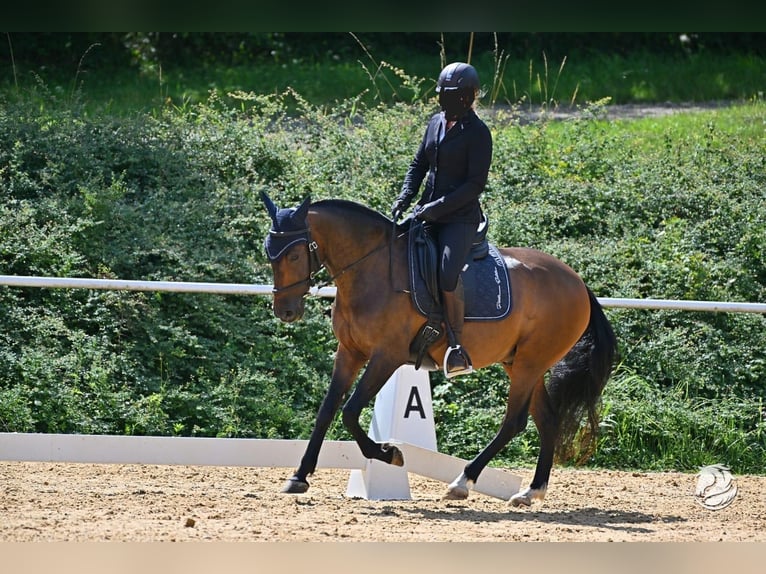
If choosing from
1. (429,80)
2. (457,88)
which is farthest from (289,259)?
(429,80)

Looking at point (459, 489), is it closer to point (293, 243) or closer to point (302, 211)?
point (293, 243)

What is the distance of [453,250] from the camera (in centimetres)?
611

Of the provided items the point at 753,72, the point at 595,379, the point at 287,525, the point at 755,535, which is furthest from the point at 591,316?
the point at 753,72

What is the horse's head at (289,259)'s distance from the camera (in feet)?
19.0

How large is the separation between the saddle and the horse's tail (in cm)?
80

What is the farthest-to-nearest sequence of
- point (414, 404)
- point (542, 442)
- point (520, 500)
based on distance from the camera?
point (542, 442)
point (414, 404)
point (520, 500)

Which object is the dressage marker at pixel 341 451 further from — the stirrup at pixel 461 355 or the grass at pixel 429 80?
the grass at pixel 429 80

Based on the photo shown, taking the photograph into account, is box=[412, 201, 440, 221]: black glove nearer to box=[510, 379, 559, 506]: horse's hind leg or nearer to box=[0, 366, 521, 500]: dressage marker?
box=[0, 366, 521, 500]: dressage marker

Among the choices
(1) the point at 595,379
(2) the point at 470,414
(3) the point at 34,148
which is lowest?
(2) the point at 470,414

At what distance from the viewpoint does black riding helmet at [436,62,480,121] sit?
6051 millimetres

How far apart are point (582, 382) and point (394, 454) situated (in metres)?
1.55

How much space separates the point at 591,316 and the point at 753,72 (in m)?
11.7

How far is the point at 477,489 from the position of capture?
6617mm
